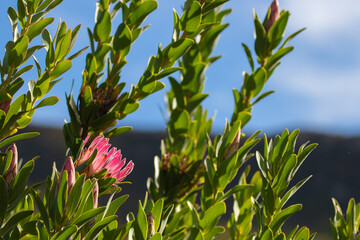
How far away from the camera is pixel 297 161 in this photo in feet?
3.15

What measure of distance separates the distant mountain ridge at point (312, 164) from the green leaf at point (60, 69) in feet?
75.2

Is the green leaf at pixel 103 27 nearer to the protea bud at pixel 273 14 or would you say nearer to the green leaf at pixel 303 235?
the protea bud at pixel 273 14

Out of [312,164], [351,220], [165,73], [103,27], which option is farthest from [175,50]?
[312,164]

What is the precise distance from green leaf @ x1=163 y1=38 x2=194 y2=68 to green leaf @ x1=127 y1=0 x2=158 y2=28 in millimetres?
79

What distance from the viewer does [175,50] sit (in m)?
0.92

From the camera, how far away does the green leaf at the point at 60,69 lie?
2.81 ft

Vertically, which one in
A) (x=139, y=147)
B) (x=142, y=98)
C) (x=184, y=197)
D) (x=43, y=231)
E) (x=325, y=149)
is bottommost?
(x=325, y=149)

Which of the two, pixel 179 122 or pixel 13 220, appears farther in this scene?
pixel 179 122

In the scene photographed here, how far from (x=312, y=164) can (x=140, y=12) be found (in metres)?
25.0

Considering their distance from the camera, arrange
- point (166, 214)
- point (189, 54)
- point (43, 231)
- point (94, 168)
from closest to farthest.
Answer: point (43, 231) → point (94, 168) → point (166, 214) → point (189, 54)

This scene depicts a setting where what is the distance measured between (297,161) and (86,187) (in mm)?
446

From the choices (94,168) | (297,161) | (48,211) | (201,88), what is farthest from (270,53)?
(48,211)

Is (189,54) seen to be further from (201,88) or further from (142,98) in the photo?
(142,98)

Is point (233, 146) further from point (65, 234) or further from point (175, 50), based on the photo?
point (65, 234)
